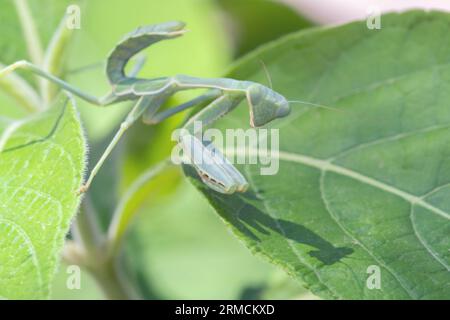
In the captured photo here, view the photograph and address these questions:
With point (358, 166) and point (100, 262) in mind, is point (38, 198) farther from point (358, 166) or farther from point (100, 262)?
point (358, 166)

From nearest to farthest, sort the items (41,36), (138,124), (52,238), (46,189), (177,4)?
(52,238) → (46,189) → (41,36) → (138,124) → (177,4)

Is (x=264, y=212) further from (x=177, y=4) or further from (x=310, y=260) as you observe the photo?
(x=177, y=4)

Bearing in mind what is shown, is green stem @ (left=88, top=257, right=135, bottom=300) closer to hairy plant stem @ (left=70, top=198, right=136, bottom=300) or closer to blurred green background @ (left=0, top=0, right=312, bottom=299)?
hairy plant stem @ (left=70, top=198, right=136, bottom=300)

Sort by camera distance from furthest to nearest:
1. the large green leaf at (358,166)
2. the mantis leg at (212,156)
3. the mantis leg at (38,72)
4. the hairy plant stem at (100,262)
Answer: the hairy plant stem at (100,262)
the mantis leg at (38,72)
the mantis leg at (212,156)
the large green leaf at (358,166)

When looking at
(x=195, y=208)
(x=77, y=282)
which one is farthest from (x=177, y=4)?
(x=77, y=282)

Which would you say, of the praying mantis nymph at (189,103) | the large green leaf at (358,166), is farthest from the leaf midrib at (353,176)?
the praying mantis nymph at (189,103)

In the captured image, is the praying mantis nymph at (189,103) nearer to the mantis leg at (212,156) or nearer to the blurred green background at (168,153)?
the mantis leg at (212,156)

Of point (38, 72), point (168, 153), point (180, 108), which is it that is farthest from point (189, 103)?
point (168, 153)
